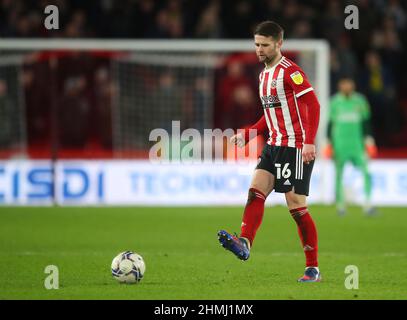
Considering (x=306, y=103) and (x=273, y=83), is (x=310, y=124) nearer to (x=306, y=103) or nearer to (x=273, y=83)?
(x=306, y=103)

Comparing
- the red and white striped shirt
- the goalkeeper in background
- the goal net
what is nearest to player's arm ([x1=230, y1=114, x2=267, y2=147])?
the red and white striped shirt

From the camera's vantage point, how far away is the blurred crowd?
58.9 feet

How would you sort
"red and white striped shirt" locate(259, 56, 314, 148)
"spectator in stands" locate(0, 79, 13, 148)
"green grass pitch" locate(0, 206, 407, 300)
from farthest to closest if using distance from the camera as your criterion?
1. "spectator in stands" locate(0, 79, 13, 148)
2. "red and white striped shirt" locate(259, 56, 314, 148)
3. "green grass pitch" locate(0, 206, 407, 300)

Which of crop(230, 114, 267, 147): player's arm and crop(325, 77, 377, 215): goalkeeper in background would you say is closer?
crop(230, 114, 267, 147): player's arm

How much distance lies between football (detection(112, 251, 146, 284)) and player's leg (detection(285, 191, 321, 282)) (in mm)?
1212

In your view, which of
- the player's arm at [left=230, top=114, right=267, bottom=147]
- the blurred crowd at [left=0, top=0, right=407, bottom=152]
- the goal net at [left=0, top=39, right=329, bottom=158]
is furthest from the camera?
the blurred crowd at [left=0, top=0, right=407, bottom=152]

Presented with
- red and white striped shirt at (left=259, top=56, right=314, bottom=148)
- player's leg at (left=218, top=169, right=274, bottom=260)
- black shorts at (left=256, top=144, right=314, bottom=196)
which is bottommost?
player's leg at (left=218, top=169, right=274, bottom=260)

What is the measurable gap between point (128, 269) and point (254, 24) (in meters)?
11.4

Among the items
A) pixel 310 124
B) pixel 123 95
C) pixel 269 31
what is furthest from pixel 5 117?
pixel 310 124

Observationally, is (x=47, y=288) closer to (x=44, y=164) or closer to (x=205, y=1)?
(x=44, y=164)

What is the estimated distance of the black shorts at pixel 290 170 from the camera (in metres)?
7.70

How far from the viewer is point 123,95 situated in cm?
1745

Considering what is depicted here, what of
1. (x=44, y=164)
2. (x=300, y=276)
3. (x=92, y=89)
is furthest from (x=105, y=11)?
(x=300, y=276)

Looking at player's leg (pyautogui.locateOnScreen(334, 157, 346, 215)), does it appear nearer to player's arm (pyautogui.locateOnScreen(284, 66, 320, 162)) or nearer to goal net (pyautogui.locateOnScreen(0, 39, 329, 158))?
goal net (pyautogui.locateOnScreen(0, 39, 329, 158))
